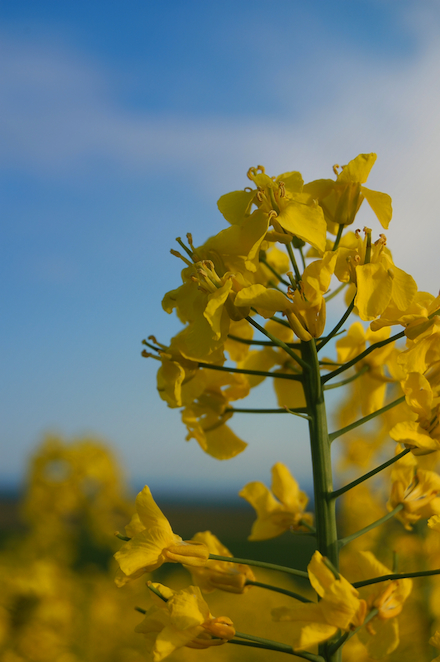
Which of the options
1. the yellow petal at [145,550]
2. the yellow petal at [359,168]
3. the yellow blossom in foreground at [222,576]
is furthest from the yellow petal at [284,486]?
the yellow petal at [359,168]

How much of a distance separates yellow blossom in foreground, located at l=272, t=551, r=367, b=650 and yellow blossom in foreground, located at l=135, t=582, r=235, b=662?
23cm

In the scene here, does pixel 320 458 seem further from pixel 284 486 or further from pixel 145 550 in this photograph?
pixel 145 550

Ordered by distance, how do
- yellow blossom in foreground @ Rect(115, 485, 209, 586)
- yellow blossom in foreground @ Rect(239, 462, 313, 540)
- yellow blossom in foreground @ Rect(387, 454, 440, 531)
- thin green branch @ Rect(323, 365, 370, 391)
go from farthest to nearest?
yellow blossom in foreground @ Rect(239, 462, 313, 540) → yellow blossom in foreground @ Rect(387, 454, 440, 531) → thin green branch @ Rect(323, 365, 370, 391) → yellow blossom in foreground @ Rect(115, 485, 209, 586)

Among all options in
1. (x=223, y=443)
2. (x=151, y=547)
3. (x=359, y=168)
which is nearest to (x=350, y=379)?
(x=223, y=443)

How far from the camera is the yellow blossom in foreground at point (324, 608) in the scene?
1.42 meters

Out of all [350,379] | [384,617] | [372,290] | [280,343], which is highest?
[372,290]

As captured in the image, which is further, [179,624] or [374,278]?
[374,278]

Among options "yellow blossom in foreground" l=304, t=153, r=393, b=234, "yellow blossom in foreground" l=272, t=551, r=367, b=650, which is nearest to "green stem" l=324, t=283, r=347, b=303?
"yellow blossom in foreground" l=304, t=153, r=393, b=234

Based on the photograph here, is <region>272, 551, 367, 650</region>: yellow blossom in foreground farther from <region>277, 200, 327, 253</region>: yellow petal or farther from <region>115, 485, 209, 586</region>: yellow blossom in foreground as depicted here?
<region>277, 200, 327, 253</region>: yellow petal

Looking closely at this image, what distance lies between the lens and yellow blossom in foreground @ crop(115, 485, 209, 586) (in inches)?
60.5

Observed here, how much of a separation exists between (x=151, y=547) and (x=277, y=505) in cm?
64

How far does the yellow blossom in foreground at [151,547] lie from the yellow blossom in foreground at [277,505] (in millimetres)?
459

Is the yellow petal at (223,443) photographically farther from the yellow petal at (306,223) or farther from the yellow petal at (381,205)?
the yellow petal at (381,205)

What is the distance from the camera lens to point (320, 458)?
5.50ft
